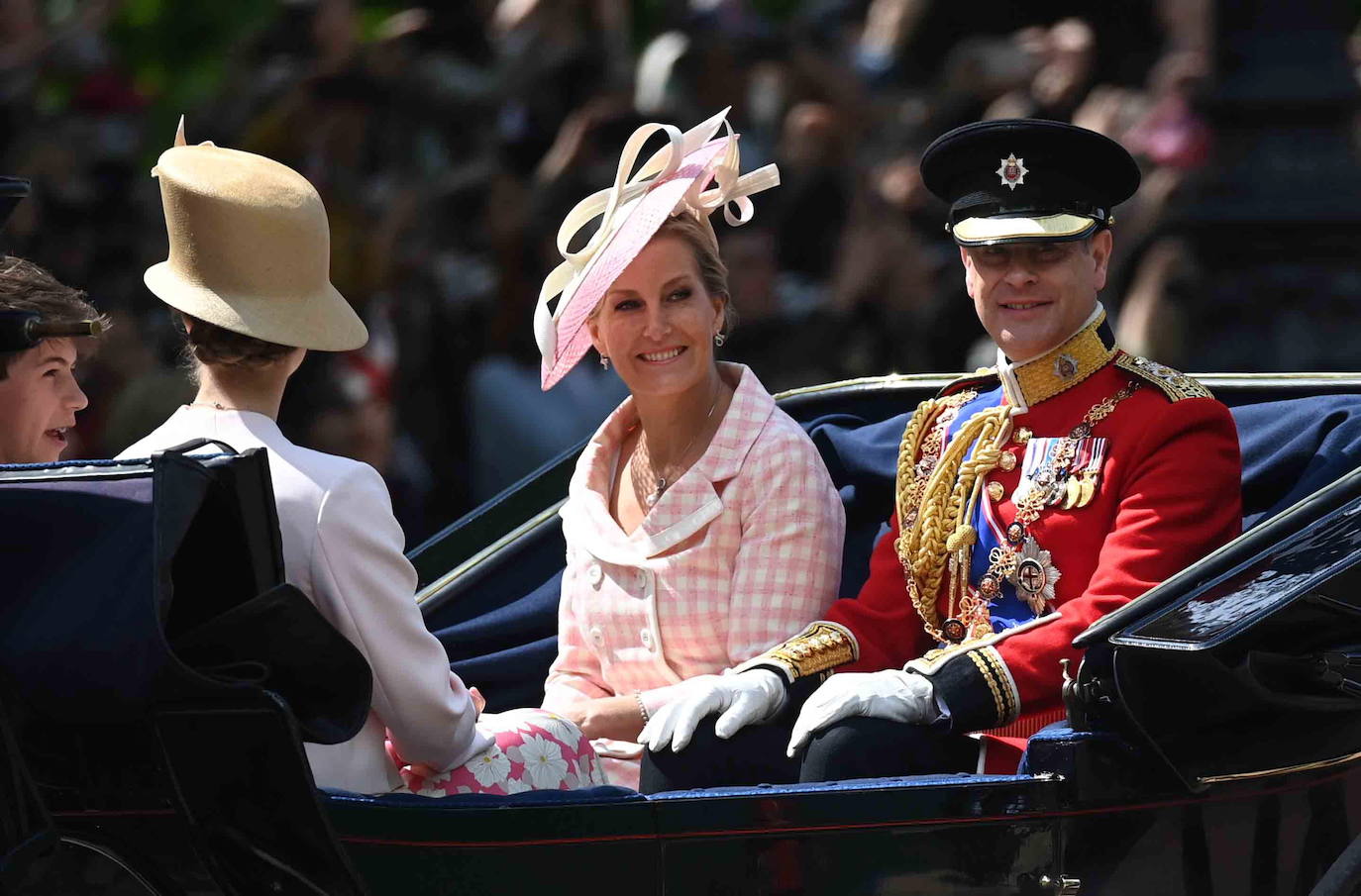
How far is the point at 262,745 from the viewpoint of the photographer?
8.95ft

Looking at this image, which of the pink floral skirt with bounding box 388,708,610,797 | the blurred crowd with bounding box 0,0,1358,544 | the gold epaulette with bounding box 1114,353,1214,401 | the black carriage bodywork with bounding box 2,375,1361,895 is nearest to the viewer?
the black carriage bodywork with bounding box 2,375,1361,895

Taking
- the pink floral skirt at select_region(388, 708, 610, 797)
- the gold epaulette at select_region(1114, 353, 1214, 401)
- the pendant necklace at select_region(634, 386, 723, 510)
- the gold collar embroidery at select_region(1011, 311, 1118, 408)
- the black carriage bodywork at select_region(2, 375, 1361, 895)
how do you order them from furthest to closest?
the pendant necklace at select_region(634, 386, 723, 510), the gold collar embroidery at select_region(1011, 311, 1118, 408), the gold epaulette at select_region(1114, 353, 1214, 401), the pink floral skirt at select_region(388, 708, 610, 797), the black carriage bodywork at select_region(2, 375, 1361, 895)

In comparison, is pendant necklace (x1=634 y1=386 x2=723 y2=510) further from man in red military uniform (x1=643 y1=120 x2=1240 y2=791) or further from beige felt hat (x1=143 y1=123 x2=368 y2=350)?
beige felt hat (x1=143 y1=123 x2=368 y2=350)

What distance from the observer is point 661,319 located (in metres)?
3.72

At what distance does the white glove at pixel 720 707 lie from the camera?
3.31 m

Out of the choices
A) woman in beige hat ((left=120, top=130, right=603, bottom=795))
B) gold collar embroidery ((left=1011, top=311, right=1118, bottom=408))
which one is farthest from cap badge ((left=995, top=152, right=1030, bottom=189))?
woman in beige hat ((left=120, top=130, right=603, bottom=795))

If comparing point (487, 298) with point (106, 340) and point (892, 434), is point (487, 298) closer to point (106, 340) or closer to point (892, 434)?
point (106, 340)

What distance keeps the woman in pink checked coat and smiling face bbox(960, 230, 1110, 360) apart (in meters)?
0.41

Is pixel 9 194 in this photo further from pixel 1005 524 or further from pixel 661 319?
pixel 1005 524

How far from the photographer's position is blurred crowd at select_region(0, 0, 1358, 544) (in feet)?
21.8

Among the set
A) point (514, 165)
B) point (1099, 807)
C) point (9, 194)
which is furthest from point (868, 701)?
point (514, 165)

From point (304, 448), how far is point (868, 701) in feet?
2.90

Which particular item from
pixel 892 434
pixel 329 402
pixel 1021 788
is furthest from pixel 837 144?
pixel 1021 788

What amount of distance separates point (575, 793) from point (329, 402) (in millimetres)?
3752
